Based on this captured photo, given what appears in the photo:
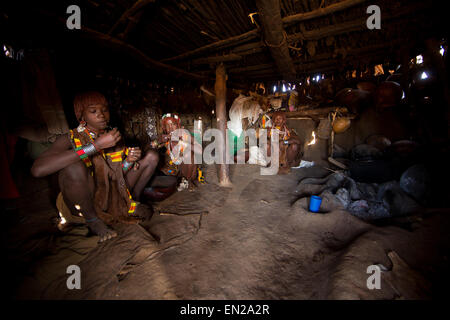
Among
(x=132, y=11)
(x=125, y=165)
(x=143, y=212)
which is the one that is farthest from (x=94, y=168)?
(x=132, y=11)

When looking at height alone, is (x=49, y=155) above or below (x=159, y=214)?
above

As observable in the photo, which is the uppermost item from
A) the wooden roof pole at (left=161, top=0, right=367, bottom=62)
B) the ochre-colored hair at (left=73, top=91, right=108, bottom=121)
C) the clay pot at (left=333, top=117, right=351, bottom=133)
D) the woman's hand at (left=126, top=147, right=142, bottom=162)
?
the wooden roof pole at (left=161, top=0, right=367, bottom=62)

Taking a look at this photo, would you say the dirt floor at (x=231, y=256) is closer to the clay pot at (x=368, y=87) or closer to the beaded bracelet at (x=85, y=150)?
the beaded bracelet at (x=85, y=150)

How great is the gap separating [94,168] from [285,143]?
5149 mm

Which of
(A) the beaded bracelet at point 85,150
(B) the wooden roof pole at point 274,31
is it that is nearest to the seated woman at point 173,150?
(A) the beaded bracelet at point 85,150

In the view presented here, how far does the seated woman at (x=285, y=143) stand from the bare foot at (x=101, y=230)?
16.1 ft

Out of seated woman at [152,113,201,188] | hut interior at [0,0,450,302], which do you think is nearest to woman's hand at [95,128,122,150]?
hut interior at [0,0,450,302]

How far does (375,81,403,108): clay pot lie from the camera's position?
4980mm

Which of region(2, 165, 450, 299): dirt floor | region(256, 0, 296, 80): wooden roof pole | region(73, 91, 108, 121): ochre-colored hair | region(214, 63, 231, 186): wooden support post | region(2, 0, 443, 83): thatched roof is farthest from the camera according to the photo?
region(214, 63, 231, 186): wooden support post

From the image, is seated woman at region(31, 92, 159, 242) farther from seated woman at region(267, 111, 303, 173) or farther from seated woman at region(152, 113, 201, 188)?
seated woman at region(267, 111, 303, 173)

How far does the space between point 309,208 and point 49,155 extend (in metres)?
4.04
